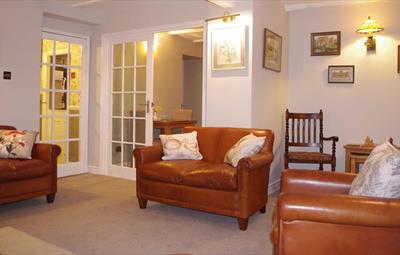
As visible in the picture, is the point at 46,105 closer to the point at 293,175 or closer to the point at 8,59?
the point at 8,59

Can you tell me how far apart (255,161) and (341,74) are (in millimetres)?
2350

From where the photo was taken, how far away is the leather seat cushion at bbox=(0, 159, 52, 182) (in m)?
3.32

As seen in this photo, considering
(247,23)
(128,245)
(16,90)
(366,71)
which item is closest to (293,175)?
(128,245)

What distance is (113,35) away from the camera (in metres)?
5.33

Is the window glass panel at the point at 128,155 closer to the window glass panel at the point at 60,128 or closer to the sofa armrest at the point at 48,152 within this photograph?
the window glass panel at the point at 60,128

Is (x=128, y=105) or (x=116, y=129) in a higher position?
(x=128, y=105)

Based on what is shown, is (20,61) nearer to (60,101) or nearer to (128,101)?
(60,101)

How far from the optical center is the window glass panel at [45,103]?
507 cm

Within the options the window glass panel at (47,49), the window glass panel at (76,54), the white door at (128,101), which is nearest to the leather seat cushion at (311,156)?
the white door at (128,101)

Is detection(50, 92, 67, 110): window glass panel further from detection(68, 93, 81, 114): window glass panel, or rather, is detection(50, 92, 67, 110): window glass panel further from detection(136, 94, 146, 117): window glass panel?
detection(136, 94, 146, 117): window glass panel

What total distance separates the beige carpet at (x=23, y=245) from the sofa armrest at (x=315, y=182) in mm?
1573

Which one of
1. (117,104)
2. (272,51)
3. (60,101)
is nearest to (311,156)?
(272,51)

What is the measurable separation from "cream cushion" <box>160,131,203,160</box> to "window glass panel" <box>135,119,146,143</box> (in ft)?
4.21

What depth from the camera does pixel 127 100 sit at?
5.26 meters
